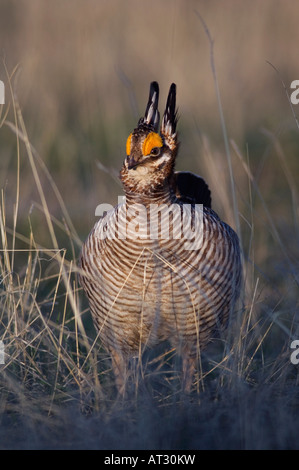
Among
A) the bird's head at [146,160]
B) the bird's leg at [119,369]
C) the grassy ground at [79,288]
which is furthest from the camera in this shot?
the bird's head at [146,160]

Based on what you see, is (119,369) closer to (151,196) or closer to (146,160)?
(151,196)

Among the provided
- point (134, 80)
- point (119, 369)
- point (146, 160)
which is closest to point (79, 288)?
point (119, 369)

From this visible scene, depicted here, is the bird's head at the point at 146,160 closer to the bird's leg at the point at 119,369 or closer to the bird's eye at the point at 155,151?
the bird's eye at the point at 155,151

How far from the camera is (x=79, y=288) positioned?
4160 millimetres

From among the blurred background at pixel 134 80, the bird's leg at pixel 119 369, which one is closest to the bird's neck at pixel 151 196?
the bird's leg at pixel 119 369

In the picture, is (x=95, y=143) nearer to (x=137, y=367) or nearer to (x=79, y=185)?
(x=79, y=185)

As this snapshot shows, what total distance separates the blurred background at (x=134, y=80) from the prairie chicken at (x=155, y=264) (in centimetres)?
288

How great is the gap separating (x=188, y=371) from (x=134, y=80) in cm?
600

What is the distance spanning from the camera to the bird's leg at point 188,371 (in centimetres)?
352

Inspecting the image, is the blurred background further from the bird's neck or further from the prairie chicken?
the bird's neck

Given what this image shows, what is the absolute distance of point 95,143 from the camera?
802 cm

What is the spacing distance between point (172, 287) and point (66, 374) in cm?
68

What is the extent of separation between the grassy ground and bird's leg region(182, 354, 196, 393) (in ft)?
0.18

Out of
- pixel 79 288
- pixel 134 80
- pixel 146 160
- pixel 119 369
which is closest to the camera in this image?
pixel 146 160
